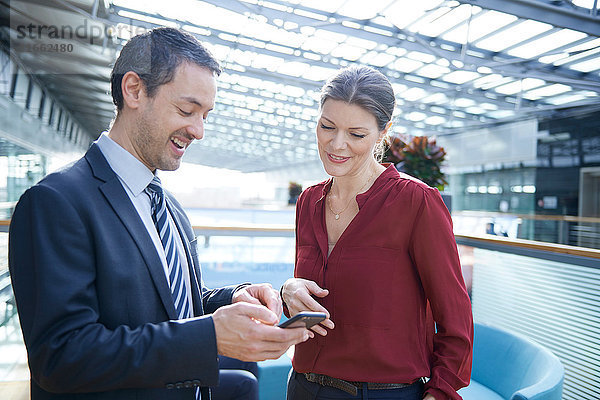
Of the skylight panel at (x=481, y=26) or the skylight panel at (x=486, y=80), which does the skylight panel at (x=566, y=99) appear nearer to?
the skylight panel at (x=486, y=80)

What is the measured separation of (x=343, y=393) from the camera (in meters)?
1.28

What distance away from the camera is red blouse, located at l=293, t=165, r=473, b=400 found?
1238 mm

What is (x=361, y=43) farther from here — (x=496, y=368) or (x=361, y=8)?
(x=496, y=368)

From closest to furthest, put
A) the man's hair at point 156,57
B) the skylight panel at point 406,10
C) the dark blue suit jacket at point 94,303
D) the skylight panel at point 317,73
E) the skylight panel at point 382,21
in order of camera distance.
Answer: the dark blue suit jacket at point 94,303 < the man's hair at point 156,57 < the skylight panel at point 406,10 < the skylight panel at point 382,21 < the skylight panel at point 317,73

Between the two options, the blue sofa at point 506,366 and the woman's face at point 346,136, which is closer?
the woman's face at point 346,136

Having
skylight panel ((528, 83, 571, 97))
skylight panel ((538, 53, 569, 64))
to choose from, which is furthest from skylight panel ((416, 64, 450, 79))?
skylight panel ((528, 83, 571, 97))

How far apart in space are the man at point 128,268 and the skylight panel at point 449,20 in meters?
8.89

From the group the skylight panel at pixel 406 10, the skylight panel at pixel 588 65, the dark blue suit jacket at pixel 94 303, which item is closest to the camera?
the dark blue suit jacket at pixel 94 303

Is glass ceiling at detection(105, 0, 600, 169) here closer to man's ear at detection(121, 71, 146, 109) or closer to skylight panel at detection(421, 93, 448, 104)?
skylight panel at detection(421, 93, 448, 104)

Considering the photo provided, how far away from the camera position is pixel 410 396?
1.26m

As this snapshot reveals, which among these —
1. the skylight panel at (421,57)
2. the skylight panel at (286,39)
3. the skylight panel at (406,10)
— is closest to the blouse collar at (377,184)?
the skylight panel at (406,10)

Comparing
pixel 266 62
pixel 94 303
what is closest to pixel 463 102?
pixel 266 62

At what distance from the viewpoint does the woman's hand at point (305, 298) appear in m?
1.25

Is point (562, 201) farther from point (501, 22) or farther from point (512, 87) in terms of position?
point (501, 22)
